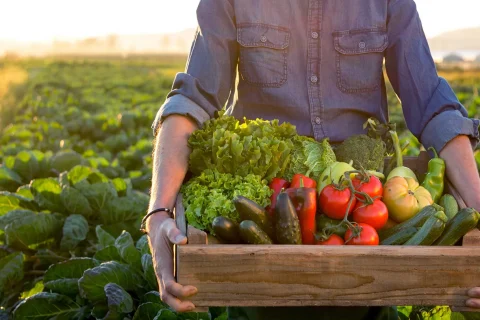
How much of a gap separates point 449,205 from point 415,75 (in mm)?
794

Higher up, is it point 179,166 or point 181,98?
point 181,98

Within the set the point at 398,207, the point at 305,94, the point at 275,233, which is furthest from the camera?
the point at 305,94

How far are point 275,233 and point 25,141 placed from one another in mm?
9641

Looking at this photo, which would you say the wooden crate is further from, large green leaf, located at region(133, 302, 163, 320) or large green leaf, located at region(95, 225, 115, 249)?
large green leaf, located at region(95, 225, 115, 249)

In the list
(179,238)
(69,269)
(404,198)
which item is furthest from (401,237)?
(69,269)

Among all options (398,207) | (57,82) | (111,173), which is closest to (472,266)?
(398,207)

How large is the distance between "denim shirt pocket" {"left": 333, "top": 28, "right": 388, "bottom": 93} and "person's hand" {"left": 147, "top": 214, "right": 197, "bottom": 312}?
126 cm

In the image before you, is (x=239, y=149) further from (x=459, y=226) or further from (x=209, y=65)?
(x=459, y=226)

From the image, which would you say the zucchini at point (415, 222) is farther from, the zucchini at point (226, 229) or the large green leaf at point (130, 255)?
the large green leaf at point (130, 255)

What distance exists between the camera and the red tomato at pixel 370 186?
3.10m

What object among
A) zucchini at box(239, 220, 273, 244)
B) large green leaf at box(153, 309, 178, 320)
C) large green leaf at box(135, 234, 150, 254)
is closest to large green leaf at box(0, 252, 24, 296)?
large green leaf at box(135, 234, 150, 254)

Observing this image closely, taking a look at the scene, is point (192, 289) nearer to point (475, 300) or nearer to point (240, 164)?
point (240, 164)

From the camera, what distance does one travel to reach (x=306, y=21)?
381 cm

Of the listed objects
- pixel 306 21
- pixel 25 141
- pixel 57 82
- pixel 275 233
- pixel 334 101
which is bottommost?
pixel 57 82
